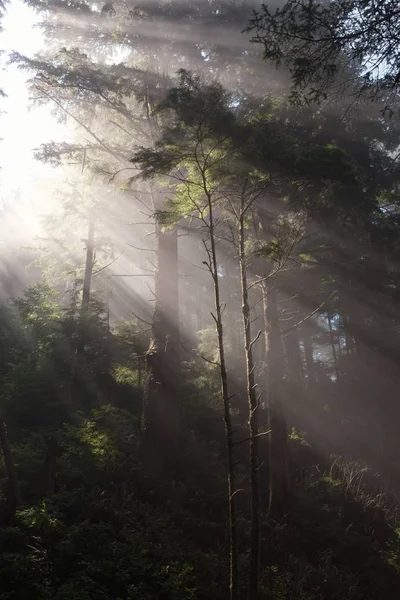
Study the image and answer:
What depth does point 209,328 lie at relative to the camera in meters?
14.5

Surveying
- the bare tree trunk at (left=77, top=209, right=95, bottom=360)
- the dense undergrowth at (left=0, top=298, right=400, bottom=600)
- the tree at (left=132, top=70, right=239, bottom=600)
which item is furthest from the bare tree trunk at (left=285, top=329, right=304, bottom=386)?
the tree at (left=132, top=70, right=239, bottom=600)

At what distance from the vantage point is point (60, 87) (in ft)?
38.3

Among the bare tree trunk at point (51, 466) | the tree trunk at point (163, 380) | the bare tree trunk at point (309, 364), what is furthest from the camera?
the bare tree trunk at point (309, 364)

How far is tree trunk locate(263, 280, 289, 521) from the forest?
6 cm

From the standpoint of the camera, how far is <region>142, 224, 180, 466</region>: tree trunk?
11281mm

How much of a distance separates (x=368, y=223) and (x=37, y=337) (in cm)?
1284

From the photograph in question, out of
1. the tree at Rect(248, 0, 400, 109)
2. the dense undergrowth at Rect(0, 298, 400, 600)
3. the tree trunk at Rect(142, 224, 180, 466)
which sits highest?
the tree at Rect(248, 0, 400, 109)

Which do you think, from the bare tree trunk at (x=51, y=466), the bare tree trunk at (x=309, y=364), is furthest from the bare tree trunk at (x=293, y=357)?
the bare tree trunk at (x=51, y=466)

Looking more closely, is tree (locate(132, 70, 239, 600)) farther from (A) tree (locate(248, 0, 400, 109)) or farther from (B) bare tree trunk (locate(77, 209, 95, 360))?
(B) bare tree trunk (locate(77, 209, 95, 360))

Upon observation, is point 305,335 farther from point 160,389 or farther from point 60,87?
point 60,87

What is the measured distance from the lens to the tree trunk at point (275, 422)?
1073 centimetres

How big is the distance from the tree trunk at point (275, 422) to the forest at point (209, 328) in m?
0.06

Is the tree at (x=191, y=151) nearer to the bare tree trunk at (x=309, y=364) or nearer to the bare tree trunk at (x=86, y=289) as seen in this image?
the bare tree trunk at (x=86, y=289)

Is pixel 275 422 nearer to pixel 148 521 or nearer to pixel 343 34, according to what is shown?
pixel 148 521
